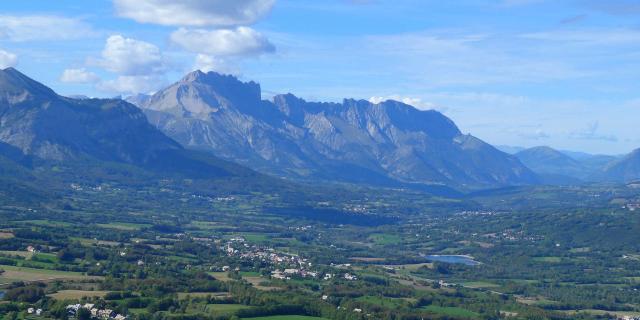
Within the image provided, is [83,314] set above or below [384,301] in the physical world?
above

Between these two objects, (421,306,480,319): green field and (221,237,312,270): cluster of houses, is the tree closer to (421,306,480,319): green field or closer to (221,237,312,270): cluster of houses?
(421,306,480,319): green field

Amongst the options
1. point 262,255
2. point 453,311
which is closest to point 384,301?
point 453,311

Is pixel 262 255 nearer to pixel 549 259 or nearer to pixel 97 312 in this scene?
pixel 549 259

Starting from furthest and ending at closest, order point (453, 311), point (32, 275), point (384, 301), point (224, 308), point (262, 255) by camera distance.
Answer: point (262, 255), point (384, 301), point (453, 311), point (32, 275), point (224, 308)

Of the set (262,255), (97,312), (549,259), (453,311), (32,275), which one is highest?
→ (32,275)

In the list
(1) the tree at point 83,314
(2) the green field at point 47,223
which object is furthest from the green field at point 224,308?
(2) the green field at point 47,223

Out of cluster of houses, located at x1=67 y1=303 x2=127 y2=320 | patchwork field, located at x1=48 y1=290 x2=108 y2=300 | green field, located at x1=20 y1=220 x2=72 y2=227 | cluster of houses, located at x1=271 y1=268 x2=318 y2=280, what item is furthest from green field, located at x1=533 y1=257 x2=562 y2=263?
cluster of houses, located at x1=67 y1=303 x2=127 y2=320

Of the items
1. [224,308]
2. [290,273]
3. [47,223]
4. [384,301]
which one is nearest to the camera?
[224,308]
